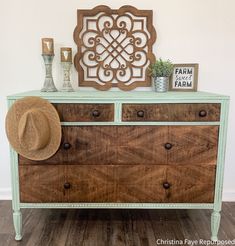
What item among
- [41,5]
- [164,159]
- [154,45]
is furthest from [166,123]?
[41,5]

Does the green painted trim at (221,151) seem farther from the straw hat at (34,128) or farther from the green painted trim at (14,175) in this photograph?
the green painted trim at (14,175)

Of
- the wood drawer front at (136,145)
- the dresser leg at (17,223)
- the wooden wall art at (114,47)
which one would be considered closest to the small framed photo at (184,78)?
the wooden wall art at (114,47)

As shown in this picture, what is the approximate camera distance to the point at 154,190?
1688 millimetres

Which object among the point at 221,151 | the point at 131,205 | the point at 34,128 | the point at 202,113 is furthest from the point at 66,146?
the point at 221,151

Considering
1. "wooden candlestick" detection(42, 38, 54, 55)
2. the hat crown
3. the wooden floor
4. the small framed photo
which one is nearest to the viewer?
the hat crown

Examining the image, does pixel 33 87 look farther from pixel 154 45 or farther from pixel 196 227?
pixel 196 227

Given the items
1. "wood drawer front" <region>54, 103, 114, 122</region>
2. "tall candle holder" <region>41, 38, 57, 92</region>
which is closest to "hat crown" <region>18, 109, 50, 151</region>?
"wood drawer front" <region>54, 103, 114, 122</region>

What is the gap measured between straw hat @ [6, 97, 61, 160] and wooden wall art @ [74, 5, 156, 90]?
61cm

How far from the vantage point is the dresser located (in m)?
1.60

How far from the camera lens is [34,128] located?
4.98 feet

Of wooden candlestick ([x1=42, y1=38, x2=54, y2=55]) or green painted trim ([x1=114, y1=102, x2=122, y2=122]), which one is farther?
wooden candlestick ([x1=42, y1=38, x2=54, y2=55])

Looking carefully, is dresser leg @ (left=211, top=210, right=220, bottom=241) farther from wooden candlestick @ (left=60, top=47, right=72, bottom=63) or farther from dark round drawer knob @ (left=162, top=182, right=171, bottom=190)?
wooden candlestick @ (left=60, top=47, right=72, bottom=63)

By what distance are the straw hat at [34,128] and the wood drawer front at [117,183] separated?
13cm

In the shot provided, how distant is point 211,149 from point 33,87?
4.78 ft
